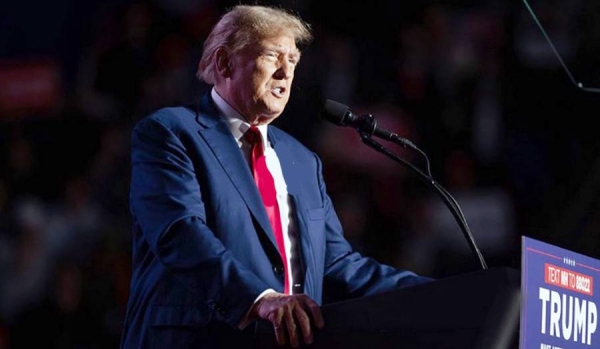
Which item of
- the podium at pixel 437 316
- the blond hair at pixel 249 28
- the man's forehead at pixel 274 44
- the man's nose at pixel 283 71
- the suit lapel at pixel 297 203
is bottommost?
the podium at pixel 437 316

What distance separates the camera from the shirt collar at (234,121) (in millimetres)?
2434

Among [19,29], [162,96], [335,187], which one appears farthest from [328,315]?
[19,29]

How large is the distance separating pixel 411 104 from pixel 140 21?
4.47 ft

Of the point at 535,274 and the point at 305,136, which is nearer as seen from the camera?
the point at 535,274

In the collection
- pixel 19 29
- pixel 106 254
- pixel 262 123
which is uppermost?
pixel 19 29

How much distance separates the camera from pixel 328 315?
6.49 ft

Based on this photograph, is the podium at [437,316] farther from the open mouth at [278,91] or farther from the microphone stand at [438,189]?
the open mouth at [278,91]

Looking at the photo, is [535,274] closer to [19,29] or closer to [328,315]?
[328,315]

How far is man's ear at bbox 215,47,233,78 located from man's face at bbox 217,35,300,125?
0.04 meters

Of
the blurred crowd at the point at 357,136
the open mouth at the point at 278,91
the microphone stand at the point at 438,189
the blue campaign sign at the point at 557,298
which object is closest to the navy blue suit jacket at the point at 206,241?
the open mouth at the point at 278,91

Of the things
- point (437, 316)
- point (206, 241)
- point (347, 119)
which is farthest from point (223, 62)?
point (437, 316)

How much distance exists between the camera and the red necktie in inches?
92.8

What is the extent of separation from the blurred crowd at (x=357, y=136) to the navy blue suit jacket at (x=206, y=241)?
6.67 ft


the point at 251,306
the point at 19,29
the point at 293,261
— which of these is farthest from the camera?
the point at 19,29
